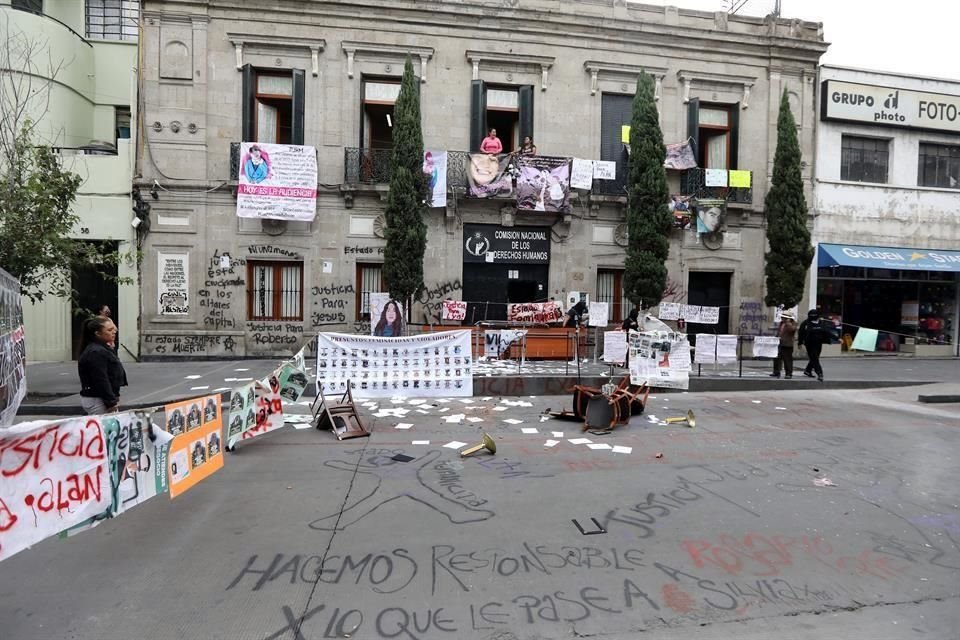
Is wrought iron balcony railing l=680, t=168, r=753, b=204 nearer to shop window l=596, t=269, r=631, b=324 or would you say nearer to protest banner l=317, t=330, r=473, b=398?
shop window l=596, t=269, r=631, b=324

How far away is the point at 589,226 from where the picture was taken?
17.9 metres

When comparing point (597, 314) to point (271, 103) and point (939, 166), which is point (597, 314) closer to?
point (271, 103)

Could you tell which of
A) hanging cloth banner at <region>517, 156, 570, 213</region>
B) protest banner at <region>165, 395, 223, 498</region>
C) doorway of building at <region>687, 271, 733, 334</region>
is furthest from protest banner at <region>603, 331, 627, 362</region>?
→ protest banner at <region>165, 395, 223, 498</region>

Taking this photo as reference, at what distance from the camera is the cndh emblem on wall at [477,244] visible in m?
17.4

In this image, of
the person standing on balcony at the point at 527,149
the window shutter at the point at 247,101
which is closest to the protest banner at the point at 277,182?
the window shutter at the point at 247,101

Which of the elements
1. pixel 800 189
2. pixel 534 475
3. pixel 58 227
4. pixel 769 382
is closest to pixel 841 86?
pixel 800 189

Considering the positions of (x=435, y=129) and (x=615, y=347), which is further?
(x=435, y=129)

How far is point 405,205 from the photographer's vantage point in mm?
15414

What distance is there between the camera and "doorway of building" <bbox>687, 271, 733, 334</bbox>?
18.9 m

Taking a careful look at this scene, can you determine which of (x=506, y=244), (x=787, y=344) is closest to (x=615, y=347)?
(x=787, y=344)

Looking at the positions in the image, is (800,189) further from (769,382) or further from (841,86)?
(769,382)

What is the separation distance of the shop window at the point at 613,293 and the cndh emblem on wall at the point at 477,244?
3.89m

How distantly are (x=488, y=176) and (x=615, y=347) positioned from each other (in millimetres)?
7381

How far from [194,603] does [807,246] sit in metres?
18.5
